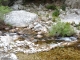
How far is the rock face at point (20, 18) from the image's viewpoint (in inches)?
504

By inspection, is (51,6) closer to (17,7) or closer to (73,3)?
(73,3)

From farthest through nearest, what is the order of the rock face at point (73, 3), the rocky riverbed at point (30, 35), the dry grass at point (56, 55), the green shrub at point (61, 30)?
the rock face at point (73, 3) → the green shrub at point (61, 30) → the rocky riverbed at point (30, 35) → the dry grass at point (56, 55)

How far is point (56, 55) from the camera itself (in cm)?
990

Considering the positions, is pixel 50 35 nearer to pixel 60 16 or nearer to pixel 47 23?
pixel 47 23

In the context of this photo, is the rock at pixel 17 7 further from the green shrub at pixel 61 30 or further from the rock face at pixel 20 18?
the green shrub at pixel 61 30

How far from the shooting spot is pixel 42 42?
36.6 ft


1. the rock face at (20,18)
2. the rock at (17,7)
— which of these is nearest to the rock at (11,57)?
the rock face at (20,18)

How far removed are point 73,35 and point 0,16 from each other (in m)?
3.45

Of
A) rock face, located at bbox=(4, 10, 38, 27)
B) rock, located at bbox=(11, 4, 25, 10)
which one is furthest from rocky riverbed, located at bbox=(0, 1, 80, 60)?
rock, located at bbox=(11, 4, 25, 10)

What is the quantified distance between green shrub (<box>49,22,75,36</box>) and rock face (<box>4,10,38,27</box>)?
5.57ft

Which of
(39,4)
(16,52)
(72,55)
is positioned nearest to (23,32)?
(16,52)

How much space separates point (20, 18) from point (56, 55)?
3795mm

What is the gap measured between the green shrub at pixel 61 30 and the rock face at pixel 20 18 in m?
1.70

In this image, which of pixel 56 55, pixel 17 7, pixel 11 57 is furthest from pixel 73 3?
pixel 11 57
